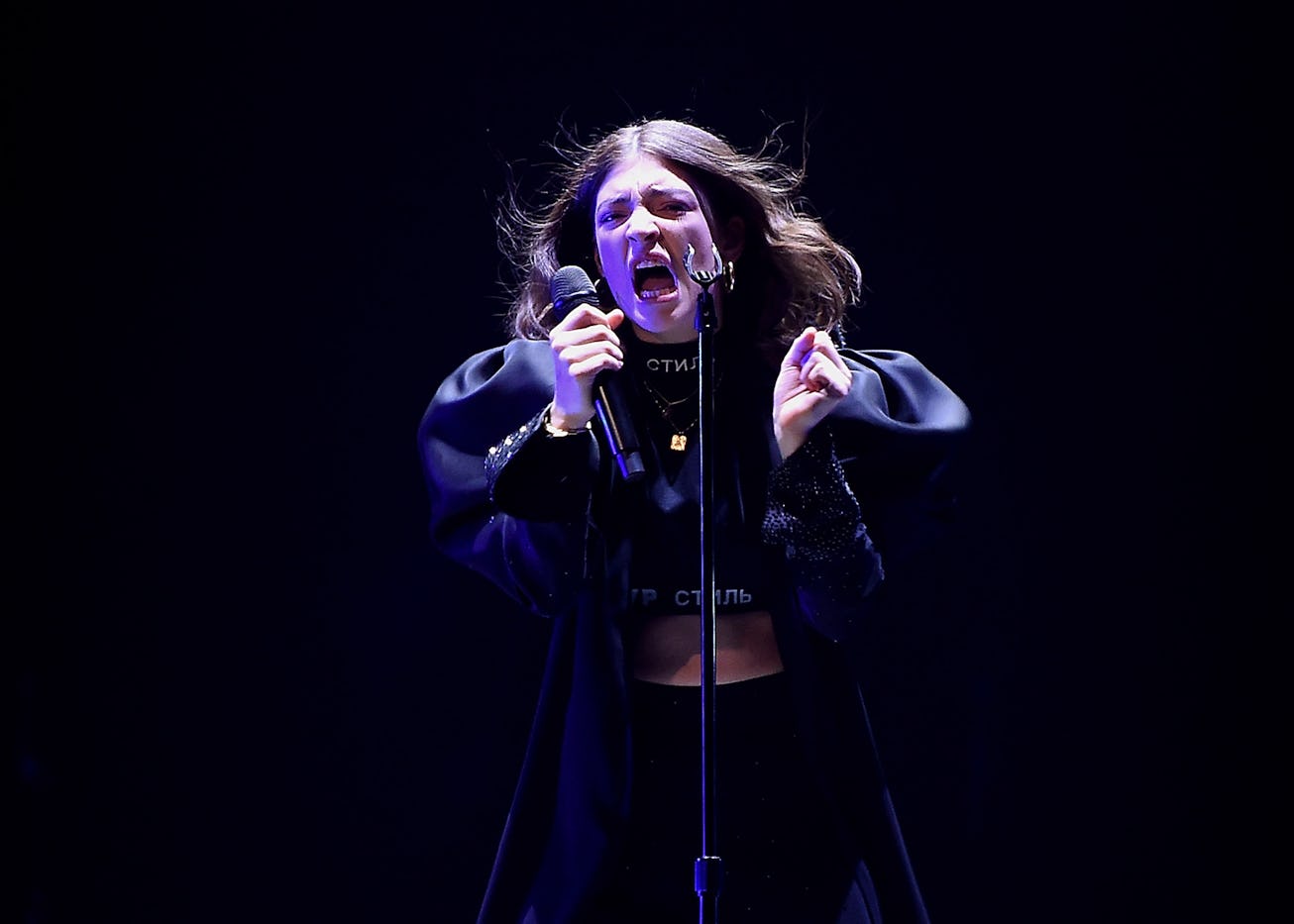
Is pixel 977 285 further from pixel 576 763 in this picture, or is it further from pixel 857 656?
pixel 576 763

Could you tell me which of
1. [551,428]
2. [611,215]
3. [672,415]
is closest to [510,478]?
[551,428]

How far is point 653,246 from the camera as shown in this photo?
5.07 ft

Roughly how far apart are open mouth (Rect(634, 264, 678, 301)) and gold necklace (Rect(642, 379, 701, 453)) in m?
0.12

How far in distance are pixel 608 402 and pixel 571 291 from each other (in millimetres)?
155

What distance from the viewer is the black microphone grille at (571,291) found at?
4.56 ft

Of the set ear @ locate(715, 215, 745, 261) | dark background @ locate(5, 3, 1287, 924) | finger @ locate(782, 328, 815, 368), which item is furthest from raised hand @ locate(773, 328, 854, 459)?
dark background @ locate(5, 3, 1287, 924)

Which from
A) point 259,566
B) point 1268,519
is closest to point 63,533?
point 259,566

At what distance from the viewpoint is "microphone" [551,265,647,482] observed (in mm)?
Result: 1253

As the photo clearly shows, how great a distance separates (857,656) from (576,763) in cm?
96

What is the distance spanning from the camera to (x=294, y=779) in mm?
2193

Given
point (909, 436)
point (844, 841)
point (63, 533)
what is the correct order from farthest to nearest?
point (63, 533), point (909, 436), point (844, 841)

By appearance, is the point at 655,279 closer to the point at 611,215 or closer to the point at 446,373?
the point at 611,215

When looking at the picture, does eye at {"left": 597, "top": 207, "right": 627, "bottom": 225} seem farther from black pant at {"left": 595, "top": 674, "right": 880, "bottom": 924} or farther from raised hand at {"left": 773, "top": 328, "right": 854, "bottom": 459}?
black pant at {"left": 595, "top": 674, "right": 880, "bottom": 924}

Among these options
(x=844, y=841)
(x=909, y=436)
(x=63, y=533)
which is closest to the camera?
(x=844, y=841)
